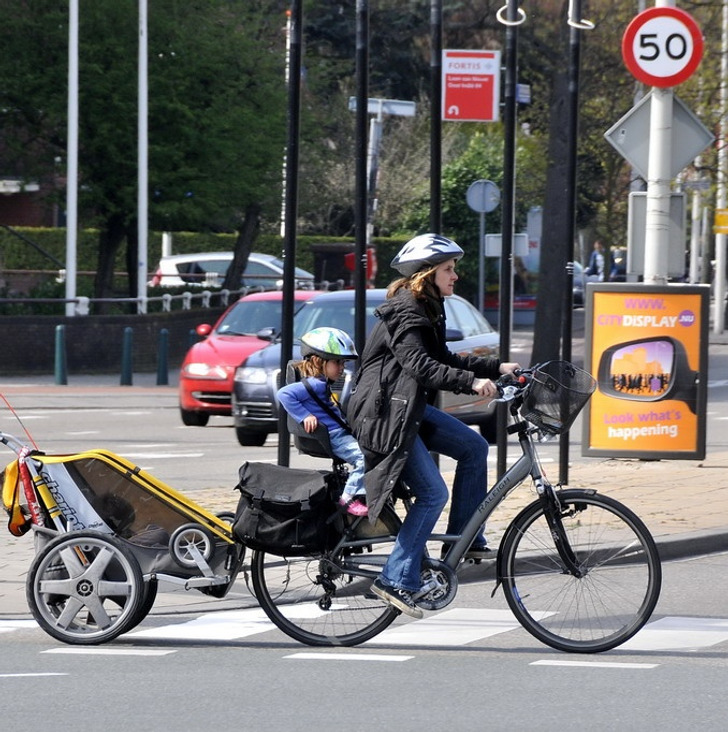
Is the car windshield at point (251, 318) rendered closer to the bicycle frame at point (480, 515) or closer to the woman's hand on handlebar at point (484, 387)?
the bicycle frame at point (480, 515)

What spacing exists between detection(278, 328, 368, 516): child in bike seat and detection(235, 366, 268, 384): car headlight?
9.04 meters

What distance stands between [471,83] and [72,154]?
6601mm

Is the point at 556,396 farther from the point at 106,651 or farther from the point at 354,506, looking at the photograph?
the point at 106,651

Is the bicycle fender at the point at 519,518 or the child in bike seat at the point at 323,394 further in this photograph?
the child in bike seat at the point at 323,394

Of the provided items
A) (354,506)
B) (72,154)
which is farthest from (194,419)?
(354,506)

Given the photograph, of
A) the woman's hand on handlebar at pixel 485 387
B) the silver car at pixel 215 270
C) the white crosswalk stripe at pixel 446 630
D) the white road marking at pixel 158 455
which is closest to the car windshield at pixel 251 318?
the white road marking at pixel 158 455

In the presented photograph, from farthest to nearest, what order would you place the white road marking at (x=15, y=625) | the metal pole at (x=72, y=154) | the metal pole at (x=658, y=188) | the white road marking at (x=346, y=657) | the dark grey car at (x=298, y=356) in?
the metal pole at (x=72, y=154)
the dark grey car at (x=298, y=356)
the metal pole at (x=658, y=188)
the white road marking at (x=15, y=625)
the white road marking at (x=346, y=657)

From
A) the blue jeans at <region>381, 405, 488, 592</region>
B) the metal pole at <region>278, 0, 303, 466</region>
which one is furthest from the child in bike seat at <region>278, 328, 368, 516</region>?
the metal pole at <region>278, 0, 303, 466</region>

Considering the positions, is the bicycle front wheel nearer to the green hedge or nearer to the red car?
the red car

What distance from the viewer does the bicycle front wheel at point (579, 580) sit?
6977 millimetres

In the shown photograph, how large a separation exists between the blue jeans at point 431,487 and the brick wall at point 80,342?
64.9 feet

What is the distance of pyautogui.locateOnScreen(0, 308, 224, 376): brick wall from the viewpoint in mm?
26906

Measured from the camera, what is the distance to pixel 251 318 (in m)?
19.1

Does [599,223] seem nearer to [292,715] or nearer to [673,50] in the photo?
[673,50]
